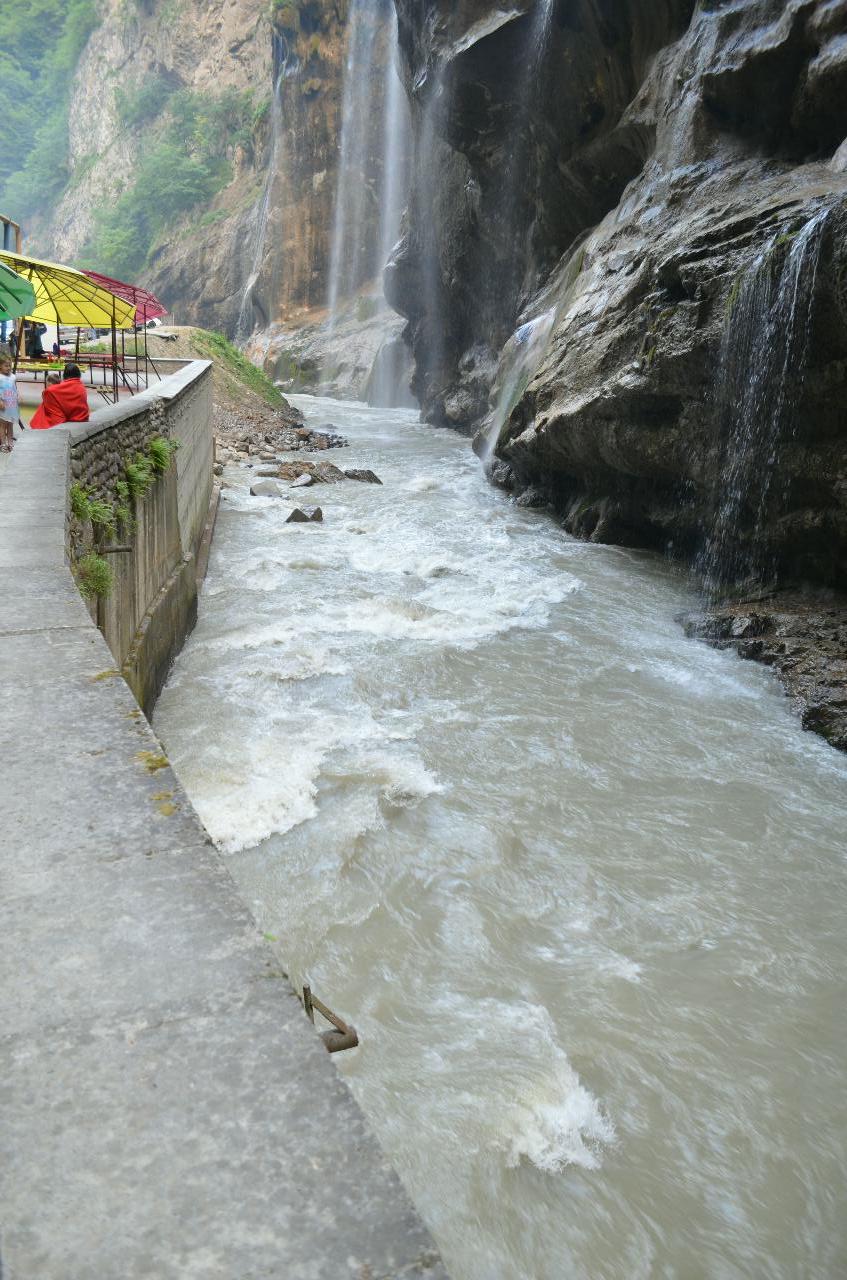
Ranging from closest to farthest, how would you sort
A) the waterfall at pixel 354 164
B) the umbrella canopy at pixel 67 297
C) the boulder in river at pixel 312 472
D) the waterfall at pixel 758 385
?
the waterfall at pixel 758 385
the umbrella canopy at pixel 67 297
the boulder in river at pixel 312 472
the waterfall at pixel 354 164

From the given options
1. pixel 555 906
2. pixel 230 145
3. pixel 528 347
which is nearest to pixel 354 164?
pixel 230 145

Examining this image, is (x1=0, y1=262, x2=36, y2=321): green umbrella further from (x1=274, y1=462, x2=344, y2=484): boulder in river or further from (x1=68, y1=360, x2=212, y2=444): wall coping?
(x1=274, y1=462, x2=344, y2=484): boulder in river

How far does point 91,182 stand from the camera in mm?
71938

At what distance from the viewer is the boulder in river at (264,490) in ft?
57.6

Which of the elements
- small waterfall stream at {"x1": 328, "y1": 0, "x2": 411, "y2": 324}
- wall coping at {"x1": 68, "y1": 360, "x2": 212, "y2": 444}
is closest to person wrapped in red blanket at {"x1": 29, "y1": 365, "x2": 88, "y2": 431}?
wall coping at {"x1": 68, "y1": 360, "x2": 212, "y2": 444}

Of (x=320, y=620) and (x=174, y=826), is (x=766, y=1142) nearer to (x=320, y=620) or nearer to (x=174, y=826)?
(x=174, y=826)

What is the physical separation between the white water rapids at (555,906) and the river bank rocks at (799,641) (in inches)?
8.9

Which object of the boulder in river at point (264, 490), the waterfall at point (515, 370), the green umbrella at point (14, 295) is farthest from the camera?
the boulder in river at point (264, 490)

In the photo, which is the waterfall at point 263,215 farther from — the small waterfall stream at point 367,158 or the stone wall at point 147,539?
the stone wall at point 147,539

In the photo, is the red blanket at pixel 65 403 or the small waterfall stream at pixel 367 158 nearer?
the red blanket at pixel 65 403

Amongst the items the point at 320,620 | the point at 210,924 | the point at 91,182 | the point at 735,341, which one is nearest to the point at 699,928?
the point at 210,924

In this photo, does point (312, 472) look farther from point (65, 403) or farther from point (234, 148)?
point (234, 148)

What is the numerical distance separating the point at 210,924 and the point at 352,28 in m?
50.1

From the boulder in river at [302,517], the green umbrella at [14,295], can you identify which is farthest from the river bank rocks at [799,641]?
the green umbrella at [14,295]
